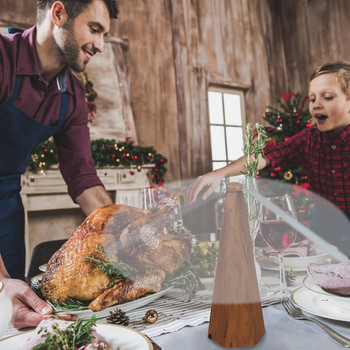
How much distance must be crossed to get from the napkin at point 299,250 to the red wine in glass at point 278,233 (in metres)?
0.21

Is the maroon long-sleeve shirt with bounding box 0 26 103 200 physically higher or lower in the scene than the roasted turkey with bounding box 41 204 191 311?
higher

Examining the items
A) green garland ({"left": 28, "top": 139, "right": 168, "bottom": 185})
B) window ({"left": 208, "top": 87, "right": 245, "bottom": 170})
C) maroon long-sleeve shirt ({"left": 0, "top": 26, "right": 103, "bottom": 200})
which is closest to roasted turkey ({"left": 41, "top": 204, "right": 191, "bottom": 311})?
maroon long-sleeve shirt ({"left": 0, "top": 26, "right": 103, "bottom": 200})

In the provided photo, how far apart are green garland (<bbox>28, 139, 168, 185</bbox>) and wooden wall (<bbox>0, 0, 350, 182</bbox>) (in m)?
0.35

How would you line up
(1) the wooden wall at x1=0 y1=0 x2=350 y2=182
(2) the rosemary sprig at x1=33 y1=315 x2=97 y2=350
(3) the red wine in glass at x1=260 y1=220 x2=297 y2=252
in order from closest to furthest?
(2) the rosemary sprig at x1=33 y1=315 x2=97 y2=350
(3) the red wine in glass at x1=260 y1=220 x2=297 y2=252
(1) the wooden wall at x1=0 y1=0 x2=350 y2=182

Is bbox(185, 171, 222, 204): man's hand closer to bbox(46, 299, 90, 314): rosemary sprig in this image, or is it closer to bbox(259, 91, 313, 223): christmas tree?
bbox(46, 299, 90, 314): rosemary sprig

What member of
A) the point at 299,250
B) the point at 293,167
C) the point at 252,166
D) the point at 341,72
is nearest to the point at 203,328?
the point at 252,166

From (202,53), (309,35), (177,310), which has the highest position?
(309,35)

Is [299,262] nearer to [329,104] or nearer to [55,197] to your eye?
[329,104]

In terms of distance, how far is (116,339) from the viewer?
37 centimetres

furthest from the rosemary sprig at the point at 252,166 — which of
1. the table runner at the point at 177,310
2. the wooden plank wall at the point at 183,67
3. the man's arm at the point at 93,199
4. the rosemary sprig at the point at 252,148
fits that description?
the wooden plank wall at the point at 183,67

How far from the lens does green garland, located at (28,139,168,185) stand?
271cm

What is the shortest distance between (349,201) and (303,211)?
139cm

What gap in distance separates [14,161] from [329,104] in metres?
1.44

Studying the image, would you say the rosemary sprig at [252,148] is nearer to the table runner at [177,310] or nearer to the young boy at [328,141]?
the table runner at [177,310]
